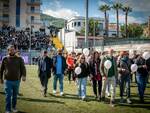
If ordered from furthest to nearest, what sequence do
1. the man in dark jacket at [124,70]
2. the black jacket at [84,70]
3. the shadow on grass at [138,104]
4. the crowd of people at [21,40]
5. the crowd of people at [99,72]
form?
1. the crowd of people at [21,40]
2. the black jacket at [84,70]
3. the man in dark jacket at [124,70]
4. the shadow on grass at [138,104]
5. the crowd of people at [99,72]

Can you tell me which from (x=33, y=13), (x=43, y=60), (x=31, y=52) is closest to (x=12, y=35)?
(x=31, y=52)

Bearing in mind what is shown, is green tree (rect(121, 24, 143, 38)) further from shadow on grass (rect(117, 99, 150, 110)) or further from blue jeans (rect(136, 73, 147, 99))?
shadow on grass (rect(117, 99, 150, 110))

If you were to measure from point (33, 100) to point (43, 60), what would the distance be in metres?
1.86

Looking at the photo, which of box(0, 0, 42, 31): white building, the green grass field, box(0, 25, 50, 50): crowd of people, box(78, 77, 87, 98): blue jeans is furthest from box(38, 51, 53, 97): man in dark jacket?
box(0, 0, 42, 31): white building

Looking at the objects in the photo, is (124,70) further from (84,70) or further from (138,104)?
(84,70)

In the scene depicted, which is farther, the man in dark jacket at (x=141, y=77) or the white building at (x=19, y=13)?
the white building at (x=19, y=13)

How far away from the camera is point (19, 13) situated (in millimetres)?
80812

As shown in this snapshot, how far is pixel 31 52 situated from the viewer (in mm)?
53062

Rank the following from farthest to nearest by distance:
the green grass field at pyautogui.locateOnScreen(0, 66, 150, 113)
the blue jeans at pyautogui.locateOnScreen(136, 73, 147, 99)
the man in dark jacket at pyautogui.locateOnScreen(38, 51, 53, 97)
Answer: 1. the man in dark jacket at pyautogui.locateOnScreen(38, 51, 53, 97)
2. the blue jeans at pyautogui.locateOnScreen(136, 73, 147, 99)
3. the green grass field at pyautogui.locateOnScreen(0, 66, 150, 113)

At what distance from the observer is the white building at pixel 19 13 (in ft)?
260

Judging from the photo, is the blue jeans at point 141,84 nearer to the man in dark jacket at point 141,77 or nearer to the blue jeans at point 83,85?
the man in dark jacket at point 141,77

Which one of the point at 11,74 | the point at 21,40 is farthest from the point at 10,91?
the point at 21,40

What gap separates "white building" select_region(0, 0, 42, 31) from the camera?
7925 cm

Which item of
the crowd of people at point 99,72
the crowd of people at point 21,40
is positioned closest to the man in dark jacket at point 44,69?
the crowd of people at point 99,72
